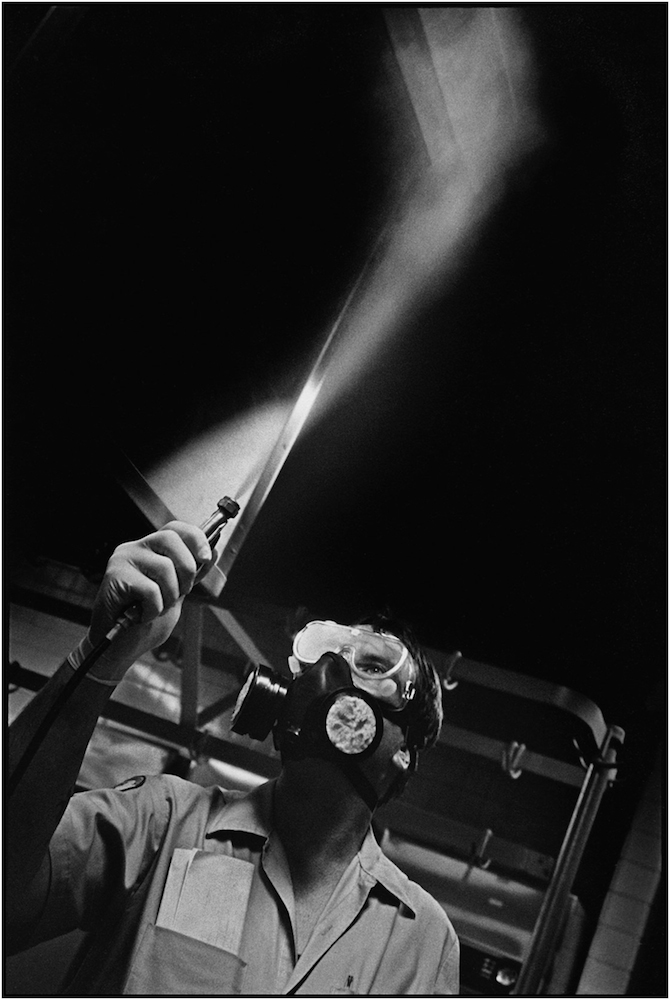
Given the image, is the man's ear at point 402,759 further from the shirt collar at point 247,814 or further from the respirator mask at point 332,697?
the shirt collar at point 247,814

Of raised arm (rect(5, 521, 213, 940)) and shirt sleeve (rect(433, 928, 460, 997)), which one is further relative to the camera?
shirt sleeve (rect(433, 928, 460, 997))

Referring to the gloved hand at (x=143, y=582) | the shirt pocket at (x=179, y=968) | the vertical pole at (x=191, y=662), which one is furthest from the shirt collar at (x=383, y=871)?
the gloved hand at (x=143, y=582)

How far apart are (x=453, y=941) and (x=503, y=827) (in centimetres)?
26

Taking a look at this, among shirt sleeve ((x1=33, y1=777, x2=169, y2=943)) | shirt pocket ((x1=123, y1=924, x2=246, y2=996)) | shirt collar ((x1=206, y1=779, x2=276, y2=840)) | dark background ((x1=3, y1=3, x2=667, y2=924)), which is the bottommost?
shirt pocket ((x1=123, y1=924, x2=246, y2=996))

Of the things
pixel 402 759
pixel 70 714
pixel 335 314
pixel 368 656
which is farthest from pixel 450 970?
pixel 335 314

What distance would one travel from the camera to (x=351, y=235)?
1.13 meters

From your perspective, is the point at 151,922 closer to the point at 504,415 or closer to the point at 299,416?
the point at 299,416

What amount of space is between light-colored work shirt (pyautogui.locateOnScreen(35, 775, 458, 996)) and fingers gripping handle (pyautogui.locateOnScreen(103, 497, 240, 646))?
227mm

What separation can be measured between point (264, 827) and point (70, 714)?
316 mm

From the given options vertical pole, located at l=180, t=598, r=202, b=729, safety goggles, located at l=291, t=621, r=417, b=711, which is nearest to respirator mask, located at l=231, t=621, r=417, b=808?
safety goggles, located at l=291, t=621, r=417, b=711

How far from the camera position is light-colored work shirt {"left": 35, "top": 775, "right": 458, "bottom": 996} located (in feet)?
2.32

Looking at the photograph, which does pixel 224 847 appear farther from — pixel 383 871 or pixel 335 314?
pixel 335 314

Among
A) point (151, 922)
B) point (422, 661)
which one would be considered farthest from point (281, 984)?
point (422, 661)

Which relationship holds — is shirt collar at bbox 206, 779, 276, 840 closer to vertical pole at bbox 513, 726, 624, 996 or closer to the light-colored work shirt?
the light-colored work shirt
